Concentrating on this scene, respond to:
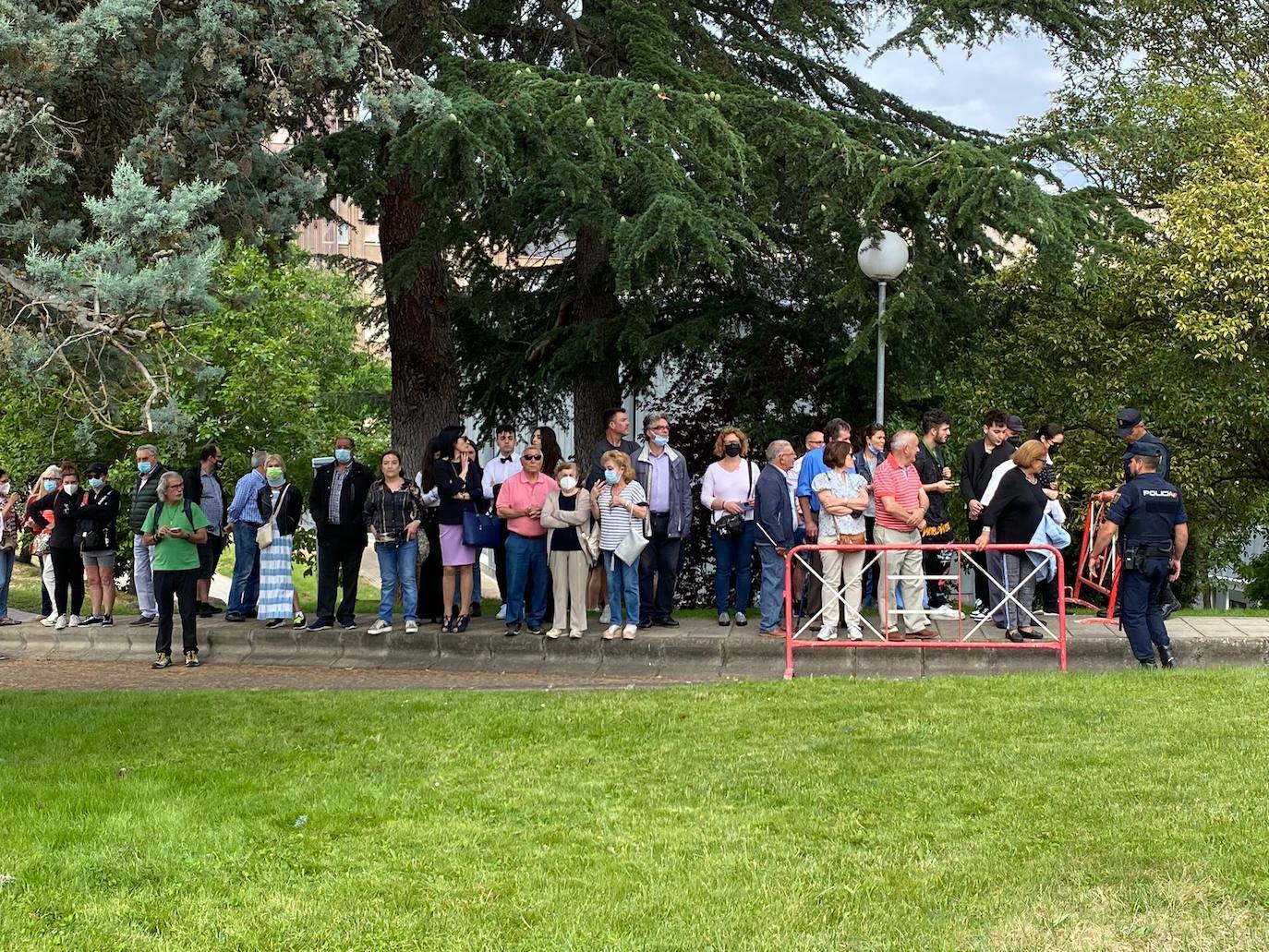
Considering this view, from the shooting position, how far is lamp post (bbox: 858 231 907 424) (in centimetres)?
1330

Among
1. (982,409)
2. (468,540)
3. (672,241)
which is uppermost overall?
(672,241)

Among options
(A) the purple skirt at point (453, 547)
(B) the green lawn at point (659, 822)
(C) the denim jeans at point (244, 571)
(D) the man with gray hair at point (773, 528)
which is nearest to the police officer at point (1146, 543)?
(B) the green lawn at point (659, 822)

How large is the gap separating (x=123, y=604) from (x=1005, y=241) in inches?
572

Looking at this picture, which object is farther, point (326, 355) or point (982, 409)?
point (326, 355)

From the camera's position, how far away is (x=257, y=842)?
6.36 meters

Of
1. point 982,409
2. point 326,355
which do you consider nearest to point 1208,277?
point 982,409

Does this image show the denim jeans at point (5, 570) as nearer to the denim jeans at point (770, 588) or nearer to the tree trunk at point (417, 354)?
the tree trunk at point (417, 354)

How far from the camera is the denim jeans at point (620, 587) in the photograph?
41.0 feet

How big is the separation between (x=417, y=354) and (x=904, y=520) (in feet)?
22.0

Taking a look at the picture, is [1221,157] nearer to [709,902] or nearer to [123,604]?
[709,902]

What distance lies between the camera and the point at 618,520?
1230cm

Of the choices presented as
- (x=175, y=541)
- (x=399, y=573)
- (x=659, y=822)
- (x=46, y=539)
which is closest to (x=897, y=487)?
(x=399, y=573)

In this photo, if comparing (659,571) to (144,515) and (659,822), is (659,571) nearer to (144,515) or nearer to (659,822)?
(144,515)

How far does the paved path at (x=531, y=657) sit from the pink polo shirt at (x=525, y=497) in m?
1.00
